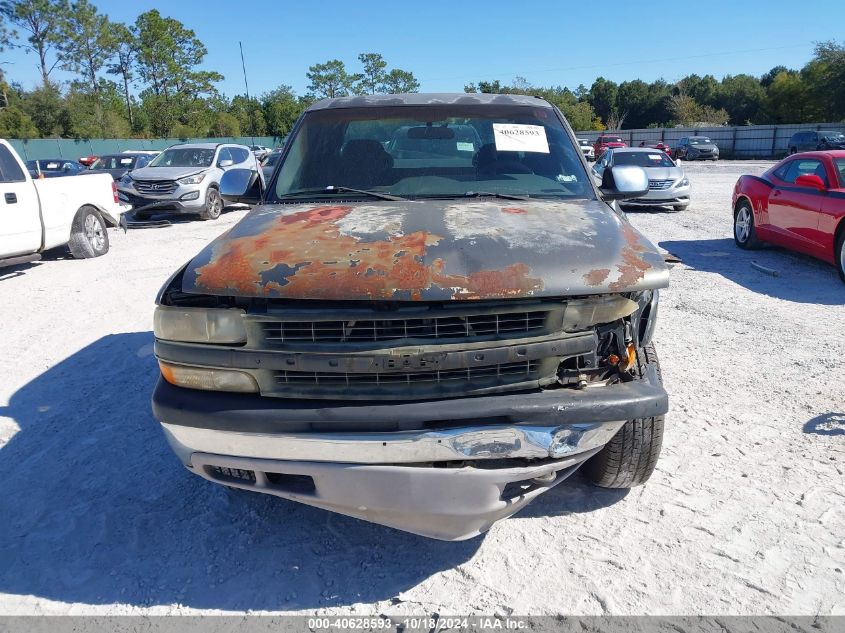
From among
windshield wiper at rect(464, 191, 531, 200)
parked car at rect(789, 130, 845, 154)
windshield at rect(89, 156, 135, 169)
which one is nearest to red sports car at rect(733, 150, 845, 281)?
windshield wiper at rect(464, 191, 531, 200)

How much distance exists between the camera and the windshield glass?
135 inches

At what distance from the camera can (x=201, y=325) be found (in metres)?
2.32

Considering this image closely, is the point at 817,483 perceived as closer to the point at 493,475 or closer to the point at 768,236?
the point at 493,475

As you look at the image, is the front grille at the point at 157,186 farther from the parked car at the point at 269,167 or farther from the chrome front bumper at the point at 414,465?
the chrome front bumper at the point at 414,465

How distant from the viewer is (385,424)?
2.20 metres

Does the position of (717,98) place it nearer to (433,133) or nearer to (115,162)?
(115,162)

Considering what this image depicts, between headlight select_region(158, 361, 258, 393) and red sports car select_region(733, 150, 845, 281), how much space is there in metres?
7.02

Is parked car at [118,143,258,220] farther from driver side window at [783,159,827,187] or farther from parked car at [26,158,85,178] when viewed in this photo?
driver side window at [783,159,827,187]

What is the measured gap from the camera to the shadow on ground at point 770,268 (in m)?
6.58

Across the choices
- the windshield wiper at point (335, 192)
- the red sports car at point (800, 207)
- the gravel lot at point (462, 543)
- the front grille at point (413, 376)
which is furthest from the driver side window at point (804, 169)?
the front grille at point (413, 376)

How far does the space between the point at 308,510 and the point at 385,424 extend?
105 centimetres

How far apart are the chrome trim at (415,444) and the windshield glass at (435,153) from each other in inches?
60.7

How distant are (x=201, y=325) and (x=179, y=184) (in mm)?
12495

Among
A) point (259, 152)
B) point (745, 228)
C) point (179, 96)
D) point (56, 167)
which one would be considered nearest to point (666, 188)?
point (745, 228)
